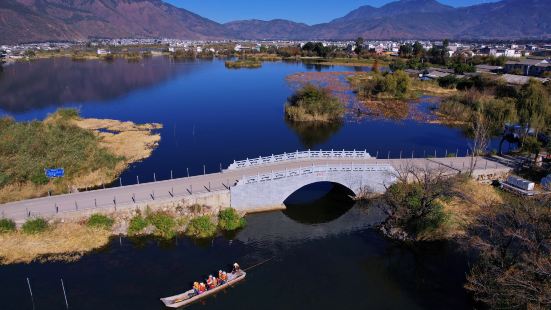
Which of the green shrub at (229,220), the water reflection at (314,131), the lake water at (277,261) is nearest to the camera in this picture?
the lake water at (277,261)

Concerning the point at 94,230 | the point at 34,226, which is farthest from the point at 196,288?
the point at 34,226

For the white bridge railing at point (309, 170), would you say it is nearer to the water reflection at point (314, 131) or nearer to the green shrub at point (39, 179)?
the green shrub at point (39, 179)

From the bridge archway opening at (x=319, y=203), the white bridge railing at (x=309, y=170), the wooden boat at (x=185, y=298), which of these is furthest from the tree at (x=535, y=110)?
the wooden boat at (x=185, y=298)

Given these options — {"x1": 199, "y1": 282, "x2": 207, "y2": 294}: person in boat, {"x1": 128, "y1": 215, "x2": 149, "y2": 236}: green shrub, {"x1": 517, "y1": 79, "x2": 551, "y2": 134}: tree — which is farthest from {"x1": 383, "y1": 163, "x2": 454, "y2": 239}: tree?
{"x1": 517, "y1": 79, "x2": 551, "y2": 134}: tree

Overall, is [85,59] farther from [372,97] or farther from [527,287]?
[527,287]

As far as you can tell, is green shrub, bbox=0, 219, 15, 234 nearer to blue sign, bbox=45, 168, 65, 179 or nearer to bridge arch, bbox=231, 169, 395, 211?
blue sign, bbox=45, 168, 65, 179

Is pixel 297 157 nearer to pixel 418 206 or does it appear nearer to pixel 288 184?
pixel 288 184

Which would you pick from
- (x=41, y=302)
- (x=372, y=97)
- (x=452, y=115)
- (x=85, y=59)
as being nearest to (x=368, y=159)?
(x=41, y=302)
